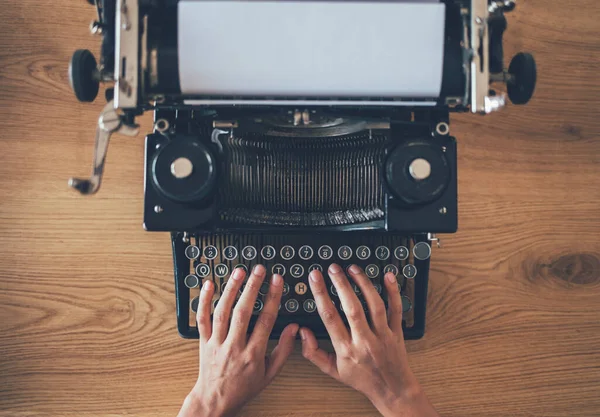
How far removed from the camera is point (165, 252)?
1.52m

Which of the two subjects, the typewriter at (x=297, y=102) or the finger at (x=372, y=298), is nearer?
the typewriter at (x=297, y=102)

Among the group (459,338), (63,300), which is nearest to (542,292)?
(459,338)

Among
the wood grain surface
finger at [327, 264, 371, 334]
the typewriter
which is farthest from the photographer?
the wood grain surface

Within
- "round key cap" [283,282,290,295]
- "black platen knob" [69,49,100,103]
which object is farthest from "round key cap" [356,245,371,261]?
"black platen knob" [69,49,100,103]

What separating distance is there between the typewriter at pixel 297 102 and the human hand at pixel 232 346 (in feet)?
0.32

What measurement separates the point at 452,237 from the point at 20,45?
4.55 feet

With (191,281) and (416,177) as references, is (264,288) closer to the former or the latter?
(191,281)

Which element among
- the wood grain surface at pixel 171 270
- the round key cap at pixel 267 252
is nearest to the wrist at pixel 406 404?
the wood grain surface at pixel 171 270

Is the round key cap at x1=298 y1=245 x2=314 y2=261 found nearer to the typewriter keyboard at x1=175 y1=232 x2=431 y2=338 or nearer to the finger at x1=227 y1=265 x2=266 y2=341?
the typewriter keyboard at x1=175 y1=232 x2=431 y2=338

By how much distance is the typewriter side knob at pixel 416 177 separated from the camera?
116 centimetres

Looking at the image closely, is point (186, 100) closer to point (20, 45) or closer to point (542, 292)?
point (20, 45)

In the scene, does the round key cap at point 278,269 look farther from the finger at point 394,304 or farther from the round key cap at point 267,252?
the finger at point 394,304

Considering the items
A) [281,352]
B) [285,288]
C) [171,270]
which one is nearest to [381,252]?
[285,288]

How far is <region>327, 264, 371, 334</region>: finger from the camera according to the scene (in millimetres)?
1333
